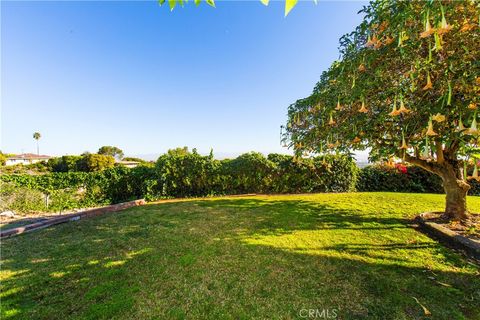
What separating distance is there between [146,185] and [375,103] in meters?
10.1

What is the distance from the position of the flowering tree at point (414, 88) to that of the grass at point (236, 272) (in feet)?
6.59

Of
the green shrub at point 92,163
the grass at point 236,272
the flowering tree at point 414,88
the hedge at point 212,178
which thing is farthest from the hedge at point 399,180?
the green shrub at point 92,163

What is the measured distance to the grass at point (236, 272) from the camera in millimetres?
2684

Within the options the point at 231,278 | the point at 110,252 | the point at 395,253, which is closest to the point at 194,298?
the point at 231,278

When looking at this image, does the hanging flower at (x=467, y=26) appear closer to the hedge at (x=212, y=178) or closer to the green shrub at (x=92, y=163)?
the hedge at (x=212, y=178)

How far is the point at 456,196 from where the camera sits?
538cm

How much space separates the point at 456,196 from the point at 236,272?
20.6 ft

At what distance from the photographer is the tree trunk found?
5301mm

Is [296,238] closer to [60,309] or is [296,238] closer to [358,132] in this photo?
[358,132]

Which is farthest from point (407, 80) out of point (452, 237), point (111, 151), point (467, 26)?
point (111, 151)

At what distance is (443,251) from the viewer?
13.5 ft

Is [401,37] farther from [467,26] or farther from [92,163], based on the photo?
[92,163]

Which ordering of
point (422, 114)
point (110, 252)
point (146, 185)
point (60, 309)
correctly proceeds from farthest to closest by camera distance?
point (146, 185) < point (110, 252) < point (422, 114) < point (60, 309)

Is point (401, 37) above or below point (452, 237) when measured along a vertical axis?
above
